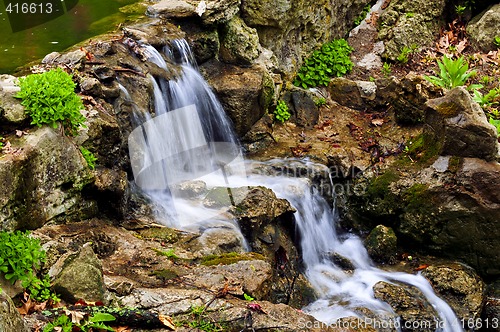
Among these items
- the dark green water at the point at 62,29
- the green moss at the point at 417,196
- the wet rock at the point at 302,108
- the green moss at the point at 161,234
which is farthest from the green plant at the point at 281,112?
the green moss at the point at 161,234

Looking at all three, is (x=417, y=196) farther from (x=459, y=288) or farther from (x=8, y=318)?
(x=8, y=318)

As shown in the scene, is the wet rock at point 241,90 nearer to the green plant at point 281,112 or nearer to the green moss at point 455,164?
the green plant at point 281,112

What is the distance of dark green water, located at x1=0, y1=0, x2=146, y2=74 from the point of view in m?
8.68

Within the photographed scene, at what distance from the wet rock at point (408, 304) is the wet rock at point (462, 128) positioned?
2.55 metres

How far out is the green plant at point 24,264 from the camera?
15.0ft

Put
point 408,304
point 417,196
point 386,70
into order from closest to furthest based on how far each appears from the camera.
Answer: point 408,304
point 417,196
point 386,70

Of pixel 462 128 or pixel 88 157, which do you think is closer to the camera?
pixel 88 157

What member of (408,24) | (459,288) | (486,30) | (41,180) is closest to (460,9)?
(486,30)

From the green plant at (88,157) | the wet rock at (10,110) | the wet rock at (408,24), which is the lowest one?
the green plant at (88,157)

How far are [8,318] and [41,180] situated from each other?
7.79ft

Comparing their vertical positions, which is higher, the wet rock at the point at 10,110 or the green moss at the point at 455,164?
the wet rock at the point at 10,110

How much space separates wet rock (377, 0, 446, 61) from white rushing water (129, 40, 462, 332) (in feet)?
18.6

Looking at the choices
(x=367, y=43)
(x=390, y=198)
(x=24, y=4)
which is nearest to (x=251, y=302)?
(x=390, y=198)

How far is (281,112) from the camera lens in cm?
1084
